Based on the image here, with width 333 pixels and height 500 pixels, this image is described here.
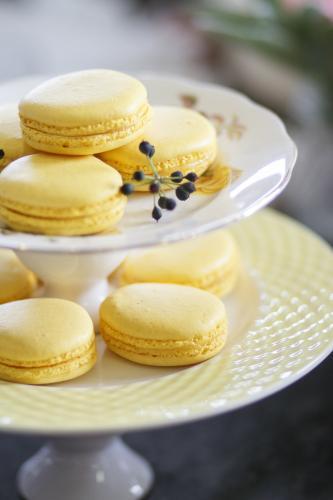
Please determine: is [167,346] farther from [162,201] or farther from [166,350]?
[162,201]

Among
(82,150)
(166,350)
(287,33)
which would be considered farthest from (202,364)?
(287,33)

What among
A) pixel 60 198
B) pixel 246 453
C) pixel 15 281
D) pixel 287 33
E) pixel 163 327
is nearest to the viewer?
pixel 60 198

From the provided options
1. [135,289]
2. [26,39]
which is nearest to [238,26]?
[135,289]

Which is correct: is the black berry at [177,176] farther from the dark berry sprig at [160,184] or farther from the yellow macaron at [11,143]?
the yellow macaron at [11,143]

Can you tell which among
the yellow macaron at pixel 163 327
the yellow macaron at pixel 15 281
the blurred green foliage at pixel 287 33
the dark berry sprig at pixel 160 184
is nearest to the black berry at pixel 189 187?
the dark berry sprig at pixel 160 184

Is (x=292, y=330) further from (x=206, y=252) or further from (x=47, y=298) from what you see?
(x=47, y=298)

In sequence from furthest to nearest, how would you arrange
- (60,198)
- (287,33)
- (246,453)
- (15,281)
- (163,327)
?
(287,33)
(246,453)
(15,281)
(163,327)
(60,198)
